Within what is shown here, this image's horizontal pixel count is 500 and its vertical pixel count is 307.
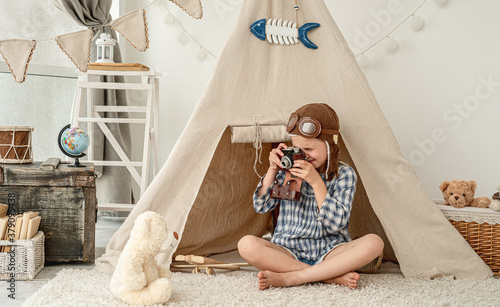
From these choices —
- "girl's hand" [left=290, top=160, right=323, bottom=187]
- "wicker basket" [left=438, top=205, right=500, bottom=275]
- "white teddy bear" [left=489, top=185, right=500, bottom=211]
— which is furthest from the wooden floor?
"white teddy bear" [left=489, top=185, right=500, bottom=211]

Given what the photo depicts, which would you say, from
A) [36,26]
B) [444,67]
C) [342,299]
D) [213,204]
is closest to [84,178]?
[213,204]

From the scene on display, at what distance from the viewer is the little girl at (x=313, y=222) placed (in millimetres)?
1710

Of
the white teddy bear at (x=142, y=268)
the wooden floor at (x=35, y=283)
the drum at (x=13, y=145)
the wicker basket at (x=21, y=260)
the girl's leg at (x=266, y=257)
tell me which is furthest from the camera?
the drum at (x=13, y=145)

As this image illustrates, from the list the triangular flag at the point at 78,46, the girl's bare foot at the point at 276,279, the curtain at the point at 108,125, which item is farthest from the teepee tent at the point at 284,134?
the curtain at the point at 108,125

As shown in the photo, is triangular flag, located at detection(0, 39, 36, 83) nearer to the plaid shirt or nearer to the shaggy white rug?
the shaggy white rug

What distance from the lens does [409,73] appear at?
3.03 m

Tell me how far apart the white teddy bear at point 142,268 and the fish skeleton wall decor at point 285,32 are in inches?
36.2

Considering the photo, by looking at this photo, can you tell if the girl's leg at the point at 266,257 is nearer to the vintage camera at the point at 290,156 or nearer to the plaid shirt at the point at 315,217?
the plaid shirt at the point at 315,217

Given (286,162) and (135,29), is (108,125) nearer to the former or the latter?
(135,29)

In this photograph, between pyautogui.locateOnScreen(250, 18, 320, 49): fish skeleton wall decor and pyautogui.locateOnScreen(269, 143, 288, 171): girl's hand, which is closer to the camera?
pyautogui.locateOnScreen(269, 143, 288, 171): girl's hand

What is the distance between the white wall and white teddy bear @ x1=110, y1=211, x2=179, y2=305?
1.96 meters

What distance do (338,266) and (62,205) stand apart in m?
1.11

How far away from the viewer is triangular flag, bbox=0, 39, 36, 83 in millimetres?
2008

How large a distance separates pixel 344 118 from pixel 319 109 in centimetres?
22
